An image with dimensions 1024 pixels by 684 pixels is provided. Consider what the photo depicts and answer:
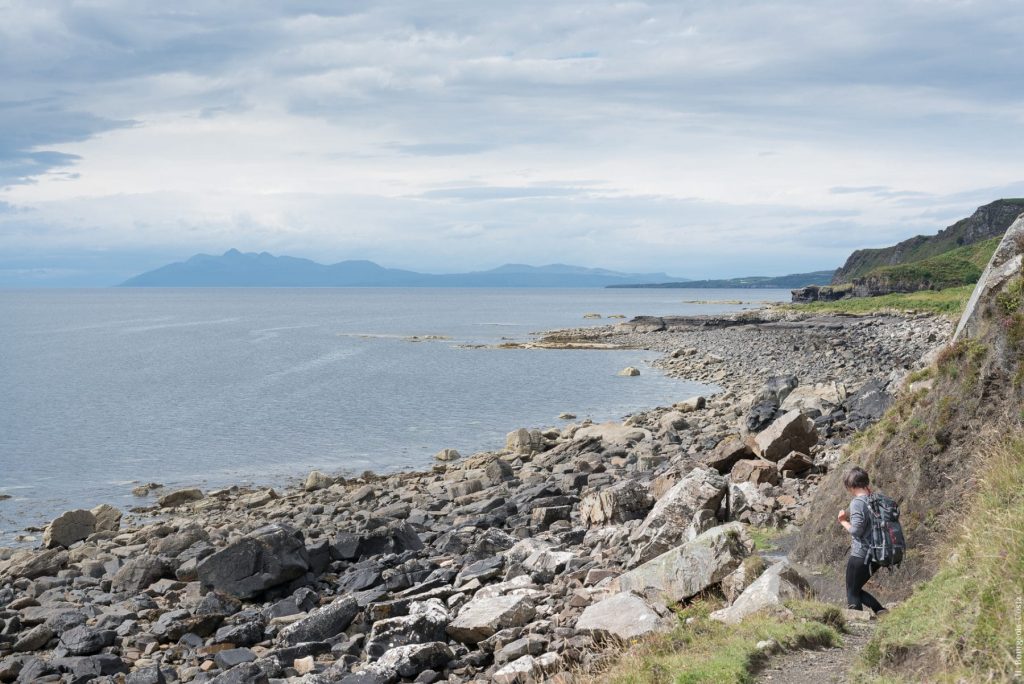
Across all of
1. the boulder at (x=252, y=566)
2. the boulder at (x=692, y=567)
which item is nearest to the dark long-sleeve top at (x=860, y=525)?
the boulder at (x=692, y=567)

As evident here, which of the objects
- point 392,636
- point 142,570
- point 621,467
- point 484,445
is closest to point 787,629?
point 392,636

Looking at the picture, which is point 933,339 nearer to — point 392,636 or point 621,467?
point 621,467

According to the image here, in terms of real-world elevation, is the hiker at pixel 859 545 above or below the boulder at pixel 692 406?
above

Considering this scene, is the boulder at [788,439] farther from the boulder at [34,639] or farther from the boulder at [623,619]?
the boulder at [34,639]

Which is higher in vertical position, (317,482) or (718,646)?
(718,646)

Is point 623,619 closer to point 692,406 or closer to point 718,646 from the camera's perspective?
point 718,646

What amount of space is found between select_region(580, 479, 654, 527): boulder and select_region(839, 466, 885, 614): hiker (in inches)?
320

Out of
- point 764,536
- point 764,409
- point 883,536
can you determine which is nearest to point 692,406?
point 764,409

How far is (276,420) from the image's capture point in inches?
1921

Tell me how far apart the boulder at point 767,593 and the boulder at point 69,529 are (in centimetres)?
2028

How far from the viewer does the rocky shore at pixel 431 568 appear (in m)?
12.1

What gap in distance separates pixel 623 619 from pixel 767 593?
1.78 metres

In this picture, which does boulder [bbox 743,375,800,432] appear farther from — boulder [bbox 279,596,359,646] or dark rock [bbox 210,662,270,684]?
dark rock [bbox 210,662,270,684]

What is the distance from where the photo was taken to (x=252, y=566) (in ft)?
57.5
